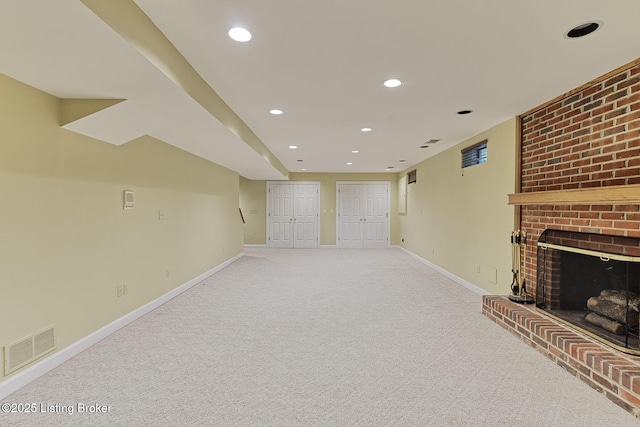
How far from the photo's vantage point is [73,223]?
8.40 ft

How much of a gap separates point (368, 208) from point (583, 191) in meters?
7.00

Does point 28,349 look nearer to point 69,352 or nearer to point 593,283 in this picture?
point 69,352

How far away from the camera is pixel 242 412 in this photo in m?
1.86

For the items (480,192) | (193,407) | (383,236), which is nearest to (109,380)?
(193,407)

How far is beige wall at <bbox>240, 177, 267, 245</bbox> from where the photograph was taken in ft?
31.3

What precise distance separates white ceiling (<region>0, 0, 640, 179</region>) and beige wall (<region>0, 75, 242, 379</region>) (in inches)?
9.3

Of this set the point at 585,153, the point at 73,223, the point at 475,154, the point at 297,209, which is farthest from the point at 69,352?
the point at 297,209

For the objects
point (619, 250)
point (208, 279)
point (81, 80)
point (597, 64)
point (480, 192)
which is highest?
point (597, 64)

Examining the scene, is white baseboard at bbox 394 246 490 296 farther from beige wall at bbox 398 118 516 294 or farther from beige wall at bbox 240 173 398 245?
beige wall at bbox 240 173 398 245

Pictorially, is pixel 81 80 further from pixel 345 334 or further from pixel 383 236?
pixel 383 236

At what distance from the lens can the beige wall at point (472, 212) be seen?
3.85 meters

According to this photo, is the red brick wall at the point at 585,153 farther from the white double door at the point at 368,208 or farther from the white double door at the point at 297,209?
the white double door at the point at 297,209

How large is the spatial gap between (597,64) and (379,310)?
303 centimetres

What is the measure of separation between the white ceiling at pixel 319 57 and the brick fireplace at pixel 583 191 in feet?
0.77
